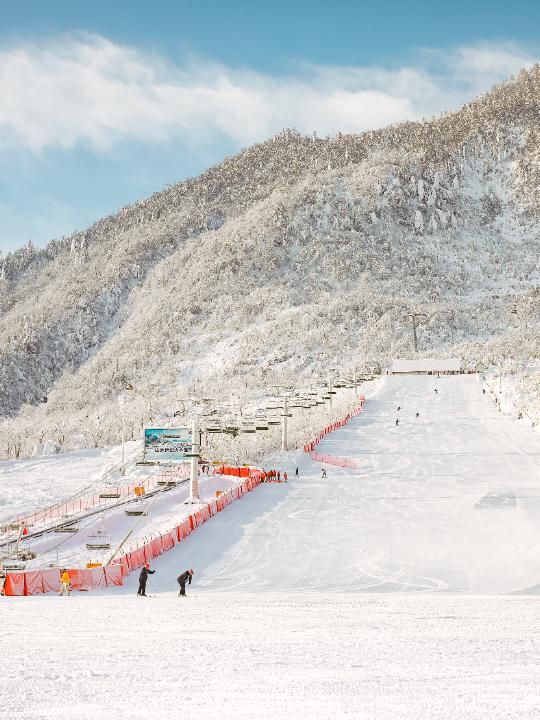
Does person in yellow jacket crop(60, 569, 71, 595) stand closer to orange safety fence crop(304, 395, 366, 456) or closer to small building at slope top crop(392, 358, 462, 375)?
orange safety fence crop(304, 395, 366, 456)

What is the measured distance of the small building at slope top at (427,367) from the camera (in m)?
103

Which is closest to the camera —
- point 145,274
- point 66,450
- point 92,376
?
point 66,450

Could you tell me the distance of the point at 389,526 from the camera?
104 ft

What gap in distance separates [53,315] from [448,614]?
16802cm

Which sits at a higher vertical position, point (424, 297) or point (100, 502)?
point (424, 297)

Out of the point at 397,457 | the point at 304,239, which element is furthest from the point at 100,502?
the point at 304,239

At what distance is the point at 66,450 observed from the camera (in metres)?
73.2

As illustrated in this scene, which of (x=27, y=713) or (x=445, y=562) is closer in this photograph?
(x=27, y=713)

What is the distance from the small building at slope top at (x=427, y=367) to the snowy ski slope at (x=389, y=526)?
4575 cm

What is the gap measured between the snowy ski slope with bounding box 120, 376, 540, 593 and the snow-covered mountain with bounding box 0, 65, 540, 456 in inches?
1845

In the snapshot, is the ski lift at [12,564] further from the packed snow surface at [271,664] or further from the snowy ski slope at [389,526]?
the packed snow surface at [271,664]

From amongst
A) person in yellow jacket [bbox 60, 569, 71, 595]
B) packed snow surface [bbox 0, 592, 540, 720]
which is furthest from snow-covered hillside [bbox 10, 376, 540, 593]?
packed snow surface [bbox 0, 592, 540, 720]

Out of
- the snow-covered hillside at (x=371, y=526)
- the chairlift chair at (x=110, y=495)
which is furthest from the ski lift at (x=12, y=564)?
the chairlift chair at (x=110, y=495)

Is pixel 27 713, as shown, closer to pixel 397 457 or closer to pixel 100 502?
pixel 100 502
